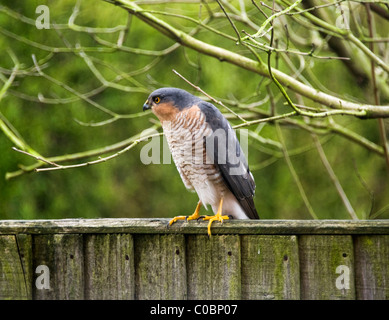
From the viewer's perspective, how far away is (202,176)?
301 cm

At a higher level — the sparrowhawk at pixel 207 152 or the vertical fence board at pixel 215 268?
the sparrowhawk at pixel 207 152

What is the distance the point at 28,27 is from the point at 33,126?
46.1 inches

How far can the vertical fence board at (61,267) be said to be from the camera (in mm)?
2277

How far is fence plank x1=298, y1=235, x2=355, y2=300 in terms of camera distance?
2.12 meters

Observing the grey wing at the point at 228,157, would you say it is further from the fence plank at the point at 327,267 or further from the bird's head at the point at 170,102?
the fence plank at the point at 327,267

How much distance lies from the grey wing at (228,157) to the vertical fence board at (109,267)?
2.70ft

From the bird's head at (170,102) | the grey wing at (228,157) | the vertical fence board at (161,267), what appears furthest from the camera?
the bird's head at (170,102)

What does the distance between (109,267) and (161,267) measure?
0.21 metres

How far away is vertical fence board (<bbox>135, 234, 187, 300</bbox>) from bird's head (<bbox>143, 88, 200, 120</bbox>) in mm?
943

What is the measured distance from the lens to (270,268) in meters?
2.17

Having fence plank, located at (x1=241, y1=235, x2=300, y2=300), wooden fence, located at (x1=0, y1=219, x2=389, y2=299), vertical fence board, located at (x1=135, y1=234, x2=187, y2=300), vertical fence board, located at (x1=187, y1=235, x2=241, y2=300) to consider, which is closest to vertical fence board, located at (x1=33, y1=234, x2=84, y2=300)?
wooden fence, located at (x1=0, y1=219, x2=389, y2=299)

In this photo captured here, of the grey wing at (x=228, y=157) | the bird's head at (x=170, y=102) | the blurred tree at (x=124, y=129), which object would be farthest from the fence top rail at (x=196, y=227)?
the blurred tree at (x=124, y=129)

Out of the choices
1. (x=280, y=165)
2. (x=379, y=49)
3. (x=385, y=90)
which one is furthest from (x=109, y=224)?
(x=280, y=165)

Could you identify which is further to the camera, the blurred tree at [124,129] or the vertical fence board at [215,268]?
the blurred tree at [124,129]
